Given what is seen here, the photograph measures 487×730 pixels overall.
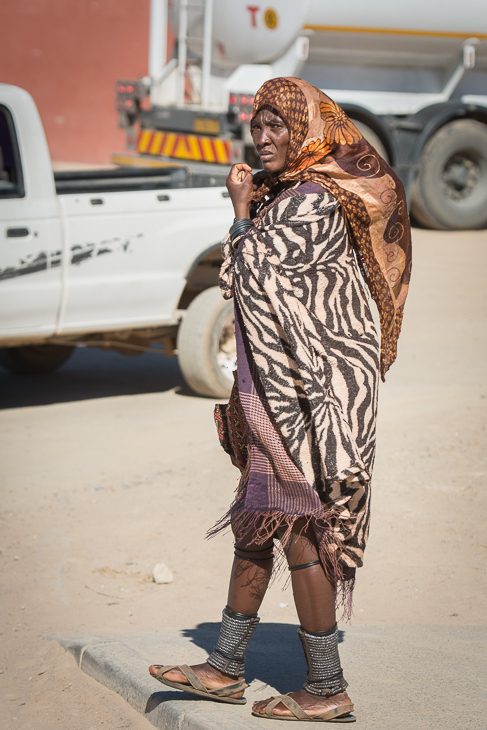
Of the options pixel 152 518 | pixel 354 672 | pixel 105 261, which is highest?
pixel 105 261

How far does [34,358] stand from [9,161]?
6.05 ft

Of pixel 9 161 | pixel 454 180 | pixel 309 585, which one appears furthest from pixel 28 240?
pixel 454 180

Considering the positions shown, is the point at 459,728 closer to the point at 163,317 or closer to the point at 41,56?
the point at 163,317

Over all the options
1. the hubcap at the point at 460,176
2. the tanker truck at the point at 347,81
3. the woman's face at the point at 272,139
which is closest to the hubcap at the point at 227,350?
the woman's face at the point at 272,139

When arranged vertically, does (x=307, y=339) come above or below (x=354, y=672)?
above

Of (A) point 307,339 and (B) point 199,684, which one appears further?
(B) point 199,684

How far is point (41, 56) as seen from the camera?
1736 centimetres

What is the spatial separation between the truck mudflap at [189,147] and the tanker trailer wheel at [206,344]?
3.93m

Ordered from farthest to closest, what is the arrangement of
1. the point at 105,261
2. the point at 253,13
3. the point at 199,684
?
1. the point at 253,13
2. the point at 105,261
3. the point at 199,684

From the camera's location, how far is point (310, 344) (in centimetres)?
238

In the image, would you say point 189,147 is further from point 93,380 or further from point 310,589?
point 310,589

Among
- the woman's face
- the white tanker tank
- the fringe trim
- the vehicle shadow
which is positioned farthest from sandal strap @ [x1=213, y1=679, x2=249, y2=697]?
the white tanker tank

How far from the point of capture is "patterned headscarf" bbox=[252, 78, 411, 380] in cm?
238

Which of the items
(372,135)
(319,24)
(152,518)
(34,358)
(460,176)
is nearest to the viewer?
(152,518)
